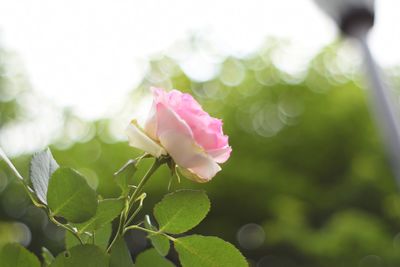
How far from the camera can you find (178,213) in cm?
47

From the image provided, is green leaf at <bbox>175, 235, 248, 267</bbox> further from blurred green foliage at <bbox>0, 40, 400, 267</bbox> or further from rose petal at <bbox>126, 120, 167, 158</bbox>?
blurred green foliage at <bbox>0, 40, 400, 267</bbox>

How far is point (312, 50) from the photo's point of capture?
5672 millimetres

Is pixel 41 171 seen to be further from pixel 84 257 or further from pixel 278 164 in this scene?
pixel 278 164

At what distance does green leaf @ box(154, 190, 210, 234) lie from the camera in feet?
1.52

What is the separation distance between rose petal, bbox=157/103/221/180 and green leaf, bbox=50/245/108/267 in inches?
3.1

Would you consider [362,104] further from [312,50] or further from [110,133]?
[110,133]

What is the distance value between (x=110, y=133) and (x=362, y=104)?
6.47ft

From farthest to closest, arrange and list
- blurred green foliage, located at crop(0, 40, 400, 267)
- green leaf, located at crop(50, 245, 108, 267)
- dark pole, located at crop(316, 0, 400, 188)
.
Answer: blurred green foliage, located at crop(0, 40, 400, 267) → dark pole, located at crop(316, 0, 400, 188) → green leaf, located at crop(50, 245, 108, 267)

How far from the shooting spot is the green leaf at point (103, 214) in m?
0.44

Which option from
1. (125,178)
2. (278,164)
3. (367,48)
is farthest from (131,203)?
(278,164)

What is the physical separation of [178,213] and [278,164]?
15.2ft

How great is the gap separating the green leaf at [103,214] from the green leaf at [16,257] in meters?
0.04

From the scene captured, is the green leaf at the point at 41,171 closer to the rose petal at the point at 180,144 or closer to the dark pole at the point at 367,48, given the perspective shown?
the rose petal at the point at 180,144

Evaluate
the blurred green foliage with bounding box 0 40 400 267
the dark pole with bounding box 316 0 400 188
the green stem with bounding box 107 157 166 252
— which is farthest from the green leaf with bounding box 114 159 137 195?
the blurred green foliage with bounding box 0 40 400 267
